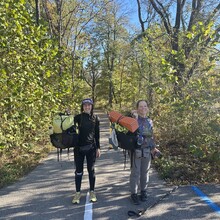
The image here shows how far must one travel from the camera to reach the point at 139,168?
475 centimetres

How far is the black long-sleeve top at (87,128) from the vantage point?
4734 millimetres

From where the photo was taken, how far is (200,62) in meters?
7.07

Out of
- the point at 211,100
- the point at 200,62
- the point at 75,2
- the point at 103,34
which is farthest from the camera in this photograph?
the point at 103,34

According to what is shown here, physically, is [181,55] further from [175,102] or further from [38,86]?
[38,86]

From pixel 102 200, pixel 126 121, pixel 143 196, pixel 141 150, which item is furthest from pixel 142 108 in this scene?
pixel 102 200

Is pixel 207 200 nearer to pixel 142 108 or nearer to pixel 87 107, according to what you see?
pixel 142 108

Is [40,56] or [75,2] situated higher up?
[75,2]

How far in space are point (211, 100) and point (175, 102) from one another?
82cm

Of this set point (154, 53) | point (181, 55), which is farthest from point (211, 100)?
point (154, 53)

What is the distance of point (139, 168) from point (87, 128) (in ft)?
3.95

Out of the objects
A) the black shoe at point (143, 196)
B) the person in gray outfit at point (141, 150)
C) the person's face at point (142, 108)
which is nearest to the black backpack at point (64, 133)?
the person in gray outfit at point (141, 150)

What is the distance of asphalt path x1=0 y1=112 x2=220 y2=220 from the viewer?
4.32 meters

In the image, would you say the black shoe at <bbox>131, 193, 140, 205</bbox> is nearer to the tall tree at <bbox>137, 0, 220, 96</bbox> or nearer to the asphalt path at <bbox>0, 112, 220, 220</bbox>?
the asphalt path at <bbox>0, 112, 220, 220</bbox>

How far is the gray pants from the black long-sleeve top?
0.79 metres
